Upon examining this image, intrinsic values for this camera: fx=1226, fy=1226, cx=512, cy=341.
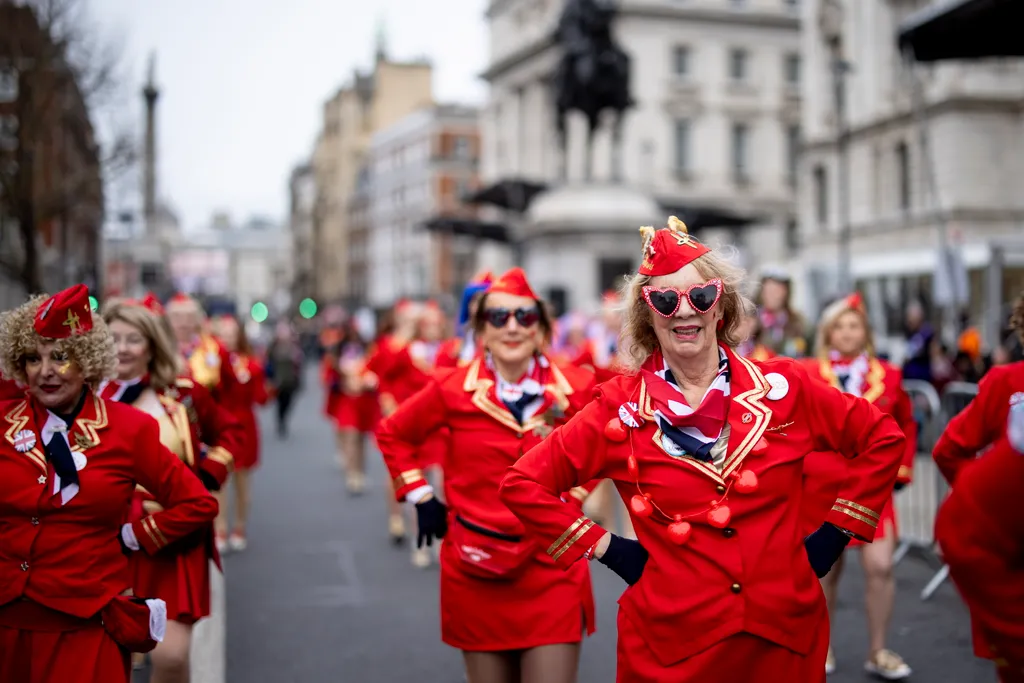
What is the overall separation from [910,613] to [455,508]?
4315 mm

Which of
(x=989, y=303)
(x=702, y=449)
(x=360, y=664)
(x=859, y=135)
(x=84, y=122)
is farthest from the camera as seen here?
(x=859, y=135)

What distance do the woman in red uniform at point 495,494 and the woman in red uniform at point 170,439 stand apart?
0.82 m

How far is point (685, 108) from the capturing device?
6331 cm

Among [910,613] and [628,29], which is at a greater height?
[628,29]

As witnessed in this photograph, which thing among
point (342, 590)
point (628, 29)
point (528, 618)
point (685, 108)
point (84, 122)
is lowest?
point (342, 590)

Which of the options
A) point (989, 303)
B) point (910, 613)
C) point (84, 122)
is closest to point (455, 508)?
point (910, 613)

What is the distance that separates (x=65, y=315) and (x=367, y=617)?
4.65 m

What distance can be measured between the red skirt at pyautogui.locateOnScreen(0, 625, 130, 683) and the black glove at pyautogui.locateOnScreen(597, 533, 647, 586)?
1678 mm

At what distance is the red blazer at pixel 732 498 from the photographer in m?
3.33

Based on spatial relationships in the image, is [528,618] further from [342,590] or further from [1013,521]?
[342,590]

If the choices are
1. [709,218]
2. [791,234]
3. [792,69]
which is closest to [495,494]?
[709,218]

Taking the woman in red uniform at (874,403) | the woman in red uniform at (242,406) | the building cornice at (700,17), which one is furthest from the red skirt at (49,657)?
the building cornice at (700,17)

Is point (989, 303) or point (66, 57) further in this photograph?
point (66, 57)

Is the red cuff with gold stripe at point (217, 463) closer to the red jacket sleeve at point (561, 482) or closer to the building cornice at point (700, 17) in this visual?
the red jacket sleeve at point (561, 482)
